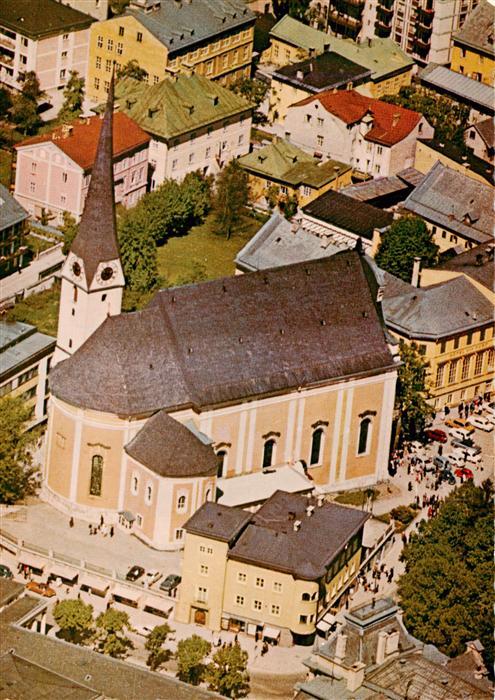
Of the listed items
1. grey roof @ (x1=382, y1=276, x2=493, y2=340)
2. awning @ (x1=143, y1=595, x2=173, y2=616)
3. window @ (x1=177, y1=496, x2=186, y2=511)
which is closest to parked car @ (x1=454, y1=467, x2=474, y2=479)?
grey roof @ (x1=382, y1=276, x2=493, y2=340)

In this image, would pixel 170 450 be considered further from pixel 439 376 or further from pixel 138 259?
pixel 138 259

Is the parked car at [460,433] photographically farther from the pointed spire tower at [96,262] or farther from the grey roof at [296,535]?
the pointed spire tower at [96,262]

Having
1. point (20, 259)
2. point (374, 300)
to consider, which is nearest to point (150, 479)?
point (374, 300)

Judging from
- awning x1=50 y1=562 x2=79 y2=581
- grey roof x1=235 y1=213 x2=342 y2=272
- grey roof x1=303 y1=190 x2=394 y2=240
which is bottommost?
awning x1=50 y1=562 x2=79 y2=581

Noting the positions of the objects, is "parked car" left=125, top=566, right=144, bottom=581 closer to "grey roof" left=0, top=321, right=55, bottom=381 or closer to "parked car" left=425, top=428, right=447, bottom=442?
"grey roof" left=0, top=321, right=55, bottom=381

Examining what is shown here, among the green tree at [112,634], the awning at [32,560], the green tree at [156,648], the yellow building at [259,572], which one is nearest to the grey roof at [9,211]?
the awning at [32,560]

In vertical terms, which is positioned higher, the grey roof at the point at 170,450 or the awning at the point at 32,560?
the grey roof at the point at 170,450

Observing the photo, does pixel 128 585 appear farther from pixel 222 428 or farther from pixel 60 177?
pixel 60 177
